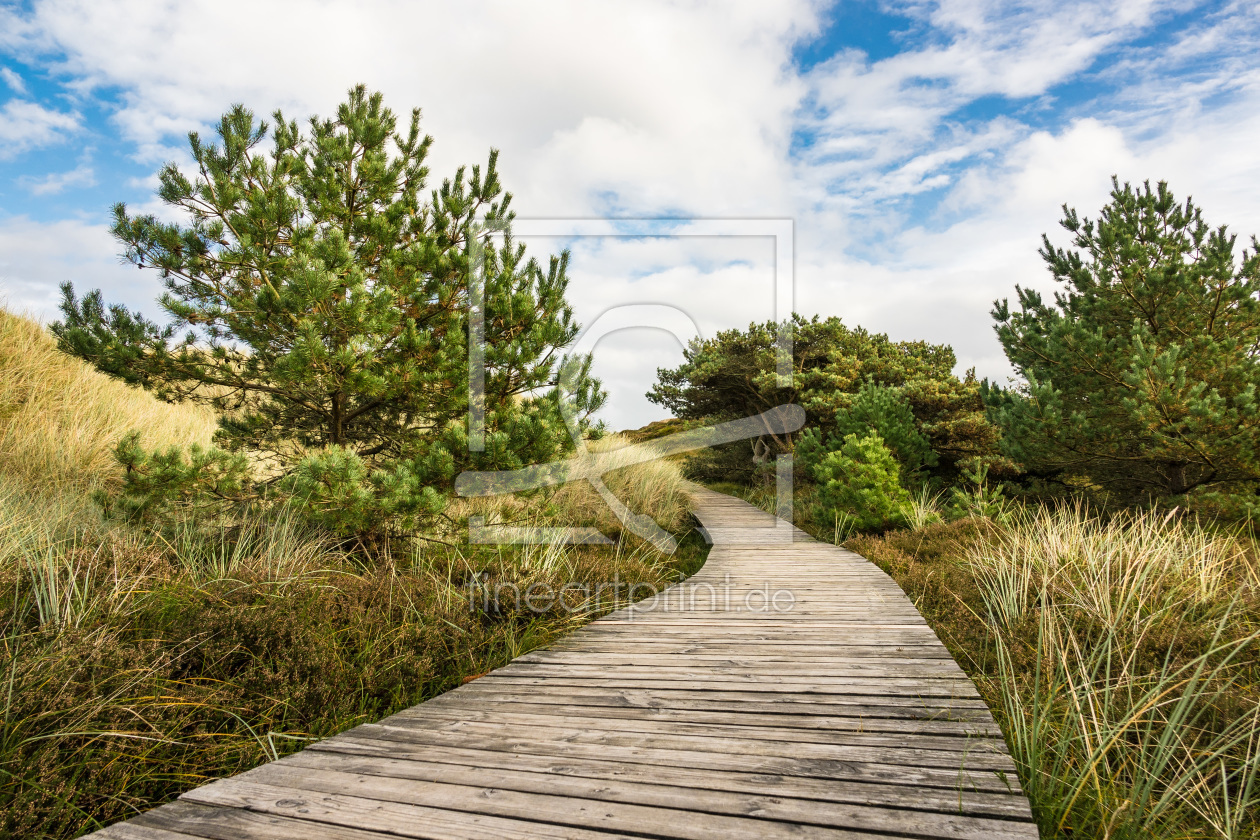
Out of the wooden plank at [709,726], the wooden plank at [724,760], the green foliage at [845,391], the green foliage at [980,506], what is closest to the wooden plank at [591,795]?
the wooden plank at [724,760]

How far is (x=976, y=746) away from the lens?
2.14 m

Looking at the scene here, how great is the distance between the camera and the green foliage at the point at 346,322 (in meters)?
4.15

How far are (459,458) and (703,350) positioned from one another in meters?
10.4

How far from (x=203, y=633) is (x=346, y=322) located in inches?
89.0

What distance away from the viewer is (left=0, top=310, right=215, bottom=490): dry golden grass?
6215 millimetres

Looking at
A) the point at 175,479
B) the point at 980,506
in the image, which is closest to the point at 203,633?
the point at 175,479

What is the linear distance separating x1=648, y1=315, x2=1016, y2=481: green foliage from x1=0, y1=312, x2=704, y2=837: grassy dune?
6.37 meters

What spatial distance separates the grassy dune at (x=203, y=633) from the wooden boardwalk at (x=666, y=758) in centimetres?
46

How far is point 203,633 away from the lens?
9.22 ft

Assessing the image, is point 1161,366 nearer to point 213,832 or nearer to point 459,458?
point 459,458

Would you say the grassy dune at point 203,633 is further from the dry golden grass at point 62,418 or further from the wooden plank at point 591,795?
the wooden plank at point 591,795

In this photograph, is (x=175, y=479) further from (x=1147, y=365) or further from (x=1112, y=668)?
(x=1147, y=365)

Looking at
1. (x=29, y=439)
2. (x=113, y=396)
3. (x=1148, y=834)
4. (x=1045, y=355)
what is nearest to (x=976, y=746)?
(x=1148, y=834)

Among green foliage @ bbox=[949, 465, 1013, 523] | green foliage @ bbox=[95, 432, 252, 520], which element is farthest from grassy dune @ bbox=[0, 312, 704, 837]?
green foliage @ bbox=[949, 465, 1013, 523]
